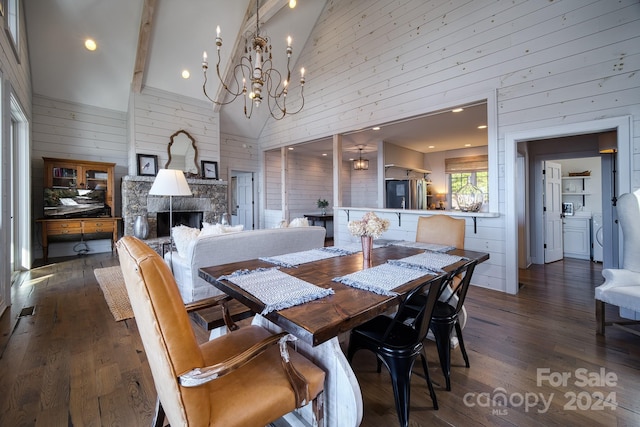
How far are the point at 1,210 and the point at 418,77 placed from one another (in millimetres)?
5303

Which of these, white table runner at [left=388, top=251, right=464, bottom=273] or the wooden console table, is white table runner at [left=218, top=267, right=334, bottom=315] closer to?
white table runner at [left=388, top=251, right=464, bottom=273]

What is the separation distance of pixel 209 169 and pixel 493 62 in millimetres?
5882

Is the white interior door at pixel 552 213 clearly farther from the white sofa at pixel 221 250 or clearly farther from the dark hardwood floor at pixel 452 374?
the white sofa at pixel 221 250

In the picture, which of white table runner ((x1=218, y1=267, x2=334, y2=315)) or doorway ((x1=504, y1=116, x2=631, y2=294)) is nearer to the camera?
white table runner ((x1=218, y1=267, x2=334, y2=315))

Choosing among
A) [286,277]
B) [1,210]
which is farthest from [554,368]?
[1,210]

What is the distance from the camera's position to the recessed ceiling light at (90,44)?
494 cm

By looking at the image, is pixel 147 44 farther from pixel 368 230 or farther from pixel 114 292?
pixel 368 230

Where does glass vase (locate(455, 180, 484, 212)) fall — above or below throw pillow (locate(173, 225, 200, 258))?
above

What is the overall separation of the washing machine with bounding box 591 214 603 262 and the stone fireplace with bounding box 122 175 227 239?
7.66 m

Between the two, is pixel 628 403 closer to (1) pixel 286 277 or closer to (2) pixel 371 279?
(2) pixel 371 279

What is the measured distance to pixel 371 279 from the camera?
150 centimetres

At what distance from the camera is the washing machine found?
4996 millimetres

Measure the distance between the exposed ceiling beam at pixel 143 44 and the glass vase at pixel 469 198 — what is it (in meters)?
5.62

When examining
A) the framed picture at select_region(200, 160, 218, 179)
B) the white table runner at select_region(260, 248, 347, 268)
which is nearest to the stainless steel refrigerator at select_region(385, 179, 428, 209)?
the framed picture at select_region(200, 160, 218, 179)
